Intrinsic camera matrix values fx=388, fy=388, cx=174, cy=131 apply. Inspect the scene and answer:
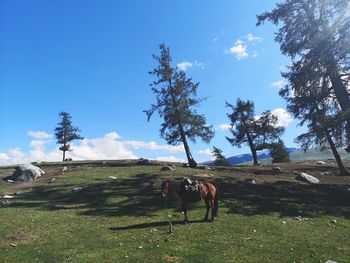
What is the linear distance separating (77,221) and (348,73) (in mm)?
23707

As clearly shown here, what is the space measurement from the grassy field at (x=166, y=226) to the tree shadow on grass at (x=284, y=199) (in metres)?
0.06

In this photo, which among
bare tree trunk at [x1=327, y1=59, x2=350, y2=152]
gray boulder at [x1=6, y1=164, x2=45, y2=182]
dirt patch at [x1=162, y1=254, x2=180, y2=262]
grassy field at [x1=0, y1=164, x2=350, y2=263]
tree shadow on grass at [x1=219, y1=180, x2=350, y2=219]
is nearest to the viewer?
dirt patch at [x1=162, y1=254, x2=180, y2=262]

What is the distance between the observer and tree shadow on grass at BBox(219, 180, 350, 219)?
23.8m

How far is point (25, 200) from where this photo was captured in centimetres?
2831

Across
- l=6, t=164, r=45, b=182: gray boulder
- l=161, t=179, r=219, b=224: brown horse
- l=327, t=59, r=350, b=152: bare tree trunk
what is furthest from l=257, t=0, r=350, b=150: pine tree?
l=6, t=164, r=45, b=182: gray boulder

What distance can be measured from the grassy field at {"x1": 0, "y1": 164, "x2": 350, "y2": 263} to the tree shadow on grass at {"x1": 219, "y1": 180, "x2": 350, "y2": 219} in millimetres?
65

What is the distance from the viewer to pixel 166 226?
1953cm

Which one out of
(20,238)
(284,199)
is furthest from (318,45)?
(20,238)

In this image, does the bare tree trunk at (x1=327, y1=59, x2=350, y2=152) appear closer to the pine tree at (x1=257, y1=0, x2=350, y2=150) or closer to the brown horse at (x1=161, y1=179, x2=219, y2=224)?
the pine tree at (x1=257, y1=0, x2=350, y2=150)

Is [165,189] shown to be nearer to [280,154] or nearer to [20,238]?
[20,238]

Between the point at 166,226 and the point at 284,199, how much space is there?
11.1 metres

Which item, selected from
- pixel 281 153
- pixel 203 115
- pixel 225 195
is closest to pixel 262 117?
pixel 281 153

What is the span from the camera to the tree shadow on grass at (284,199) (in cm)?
2375

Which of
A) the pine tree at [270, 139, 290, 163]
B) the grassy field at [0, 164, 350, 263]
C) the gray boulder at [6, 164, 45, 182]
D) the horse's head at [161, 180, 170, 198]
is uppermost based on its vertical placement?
the pine tree at [270, 139, 290, 163]
